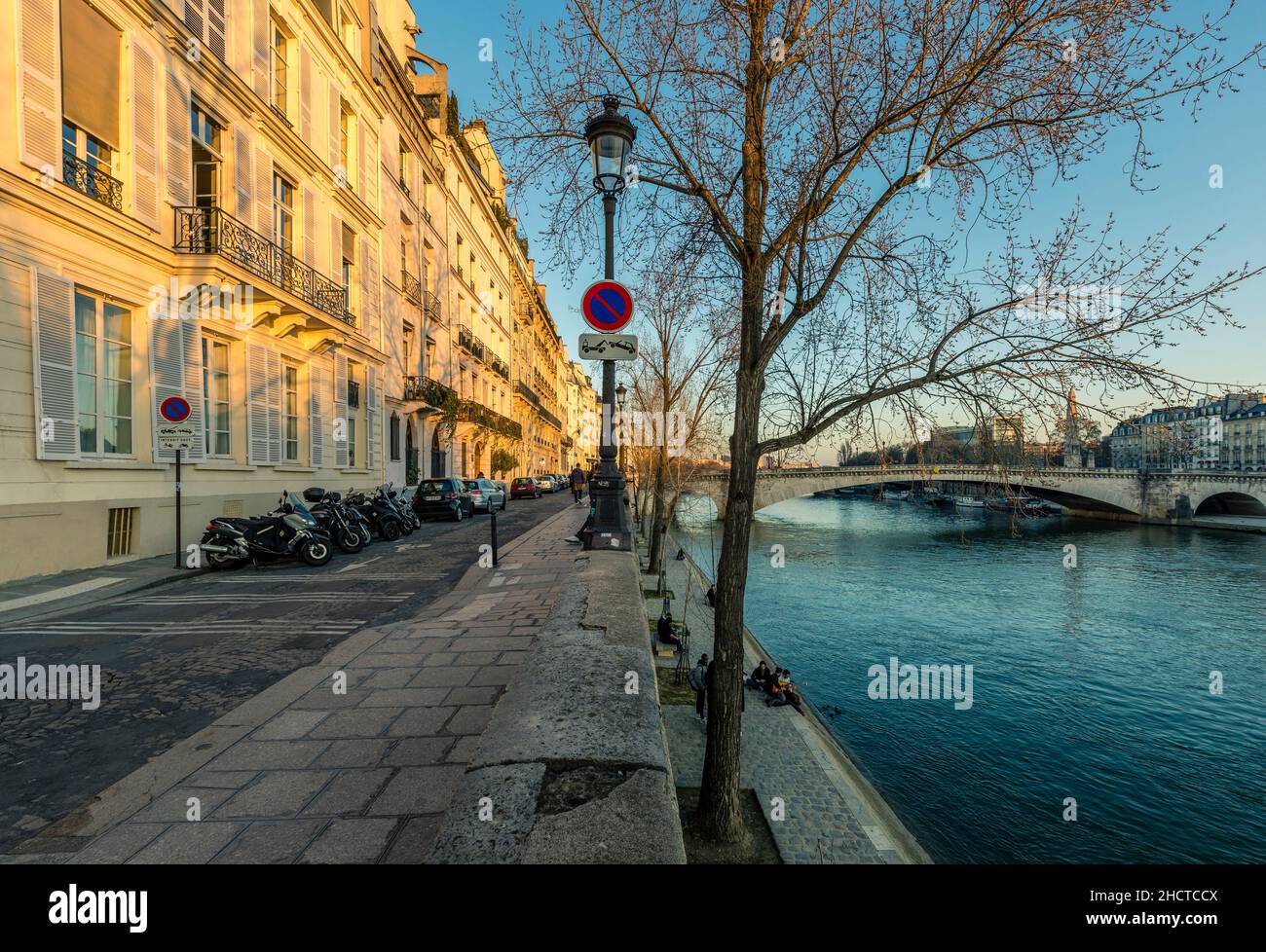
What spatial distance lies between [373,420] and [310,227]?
23.4 feet

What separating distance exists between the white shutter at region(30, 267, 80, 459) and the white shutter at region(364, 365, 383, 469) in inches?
489

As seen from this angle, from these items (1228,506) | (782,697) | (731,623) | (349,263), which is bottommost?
(1228,506)

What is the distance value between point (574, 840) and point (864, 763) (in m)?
9.53

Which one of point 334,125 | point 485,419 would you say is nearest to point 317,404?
point 334,125

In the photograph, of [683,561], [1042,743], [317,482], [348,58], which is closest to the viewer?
[1042,743]

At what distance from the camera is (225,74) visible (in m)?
14.1

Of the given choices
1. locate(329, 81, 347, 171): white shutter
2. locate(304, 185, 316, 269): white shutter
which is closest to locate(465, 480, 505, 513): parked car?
locate(304, 185, 316, 269): white shutter

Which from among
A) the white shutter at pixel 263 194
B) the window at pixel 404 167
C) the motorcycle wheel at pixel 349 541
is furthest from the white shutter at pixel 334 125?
the motorcycle wheel at pixel 349 541

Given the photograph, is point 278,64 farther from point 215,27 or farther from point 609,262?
point 609,262

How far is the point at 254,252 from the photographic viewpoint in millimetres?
15203

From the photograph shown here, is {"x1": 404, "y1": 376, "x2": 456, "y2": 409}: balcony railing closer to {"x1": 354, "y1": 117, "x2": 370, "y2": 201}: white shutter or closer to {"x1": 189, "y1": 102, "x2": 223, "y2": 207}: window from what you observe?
{"x1": 354, "y1": 117, "x2": 370, "y2": 201}: white shutter
